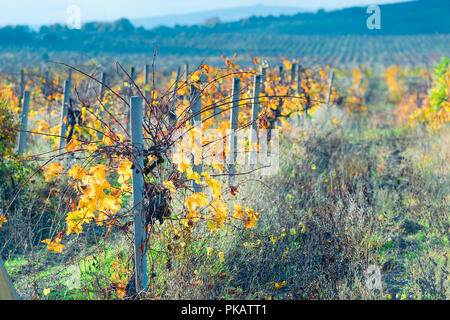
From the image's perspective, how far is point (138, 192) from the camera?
7.97 feet

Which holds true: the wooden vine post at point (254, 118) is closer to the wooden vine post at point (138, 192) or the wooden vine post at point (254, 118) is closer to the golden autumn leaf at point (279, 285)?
the golden autumn leaf at point (279, 285)

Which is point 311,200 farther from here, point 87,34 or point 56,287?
point 87,34

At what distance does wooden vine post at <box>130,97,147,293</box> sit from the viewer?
7.64 ft

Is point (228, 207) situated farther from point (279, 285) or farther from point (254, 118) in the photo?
point (254, 118)

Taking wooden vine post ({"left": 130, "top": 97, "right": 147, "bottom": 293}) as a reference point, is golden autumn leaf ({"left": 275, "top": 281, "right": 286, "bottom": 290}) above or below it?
below

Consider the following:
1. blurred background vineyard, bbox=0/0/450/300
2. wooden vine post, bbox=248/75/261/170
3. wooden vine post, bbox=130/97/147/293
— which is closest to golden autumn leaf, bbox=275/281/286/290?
blurred background vineyard, bbox=0/0/450/300

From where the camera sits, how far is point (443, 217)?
3.99 m

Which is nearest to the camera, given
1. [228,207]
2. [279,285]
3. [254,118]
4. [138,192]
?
[138,192]

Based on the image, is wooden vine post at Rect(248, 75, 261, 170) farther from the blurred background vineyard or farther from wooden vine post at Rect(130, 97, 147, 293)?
wooden vine post at Rect(130, 97, 147, 293)

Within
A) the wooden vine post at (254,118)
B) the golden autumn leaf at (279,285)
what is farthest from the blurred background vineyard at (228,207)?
the wooden vine post at (254,118)

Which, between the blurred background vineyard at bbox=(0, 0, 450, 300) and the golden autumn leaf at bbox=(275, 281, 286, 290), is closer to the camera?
the blurred background vineyard at bbox=(0, 0, 450, 300)

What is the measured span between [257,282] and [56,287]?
1.56 meters

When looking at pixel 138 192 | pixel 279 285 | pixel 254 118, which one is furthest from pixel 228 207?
pixel 254 118
